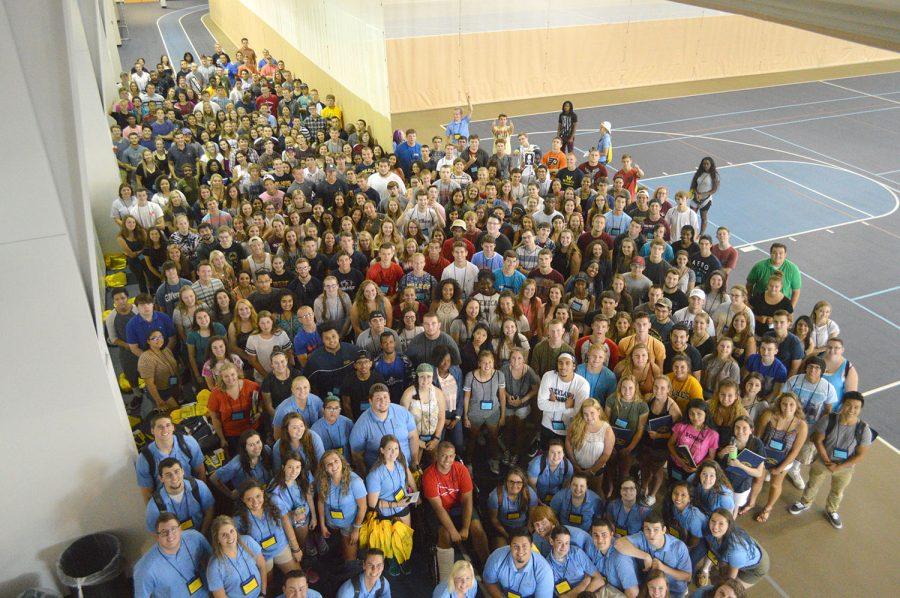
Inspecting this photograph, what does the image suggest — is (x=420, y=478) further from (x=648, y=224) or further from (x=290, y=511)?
(x=648, y=224)

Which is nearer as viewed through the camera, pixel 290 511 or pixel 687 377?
pixel 290 511

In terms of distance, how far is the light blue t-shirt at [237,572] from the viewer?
4.79 meters

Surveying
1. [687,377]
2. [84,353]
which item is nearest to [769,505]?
[687,377]

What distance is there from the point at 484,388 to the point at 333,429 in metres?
1.50

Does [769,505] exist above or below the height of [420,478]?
below

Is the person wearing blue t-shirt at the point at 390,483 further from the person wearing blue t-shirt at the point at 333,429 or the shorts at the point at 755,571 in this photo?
the shorts at the point at 755,571

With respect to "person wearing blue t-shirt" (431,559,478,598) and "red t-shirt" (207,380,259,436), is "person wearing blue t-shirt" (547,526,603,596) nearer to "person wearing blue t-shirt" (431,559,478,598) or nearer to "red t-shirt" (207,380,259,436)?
"person wearing blue t-shirt" (431,559,478,598)

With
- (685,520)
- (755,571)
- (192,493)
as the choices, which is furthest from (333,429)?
(755,571)

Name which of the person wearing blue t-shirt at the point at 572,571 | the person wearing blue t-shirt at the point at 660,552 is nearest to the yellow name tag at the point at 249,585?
the person wearing blue t-shirt at the point at 572,571

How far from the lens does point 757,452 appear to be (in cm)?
584

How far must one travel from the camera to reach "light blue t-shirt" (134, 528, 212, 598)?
15.5 feet

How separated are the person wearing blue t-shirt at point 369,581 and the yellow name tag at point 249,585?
660 mm

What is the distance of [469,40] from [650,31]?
279 inches

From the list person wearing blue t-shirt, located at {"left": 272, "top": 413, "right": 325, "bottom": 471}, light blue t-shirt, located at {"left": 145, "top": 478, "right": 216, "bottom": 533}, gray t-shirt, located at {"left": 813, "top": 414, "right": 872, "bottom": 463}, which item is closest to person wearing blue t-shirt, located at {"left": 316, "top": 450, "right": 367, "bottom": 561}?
person wearing blue t-shirt, located at {"left": 272, "top": 413, "right": 325, "bottom": 471}
